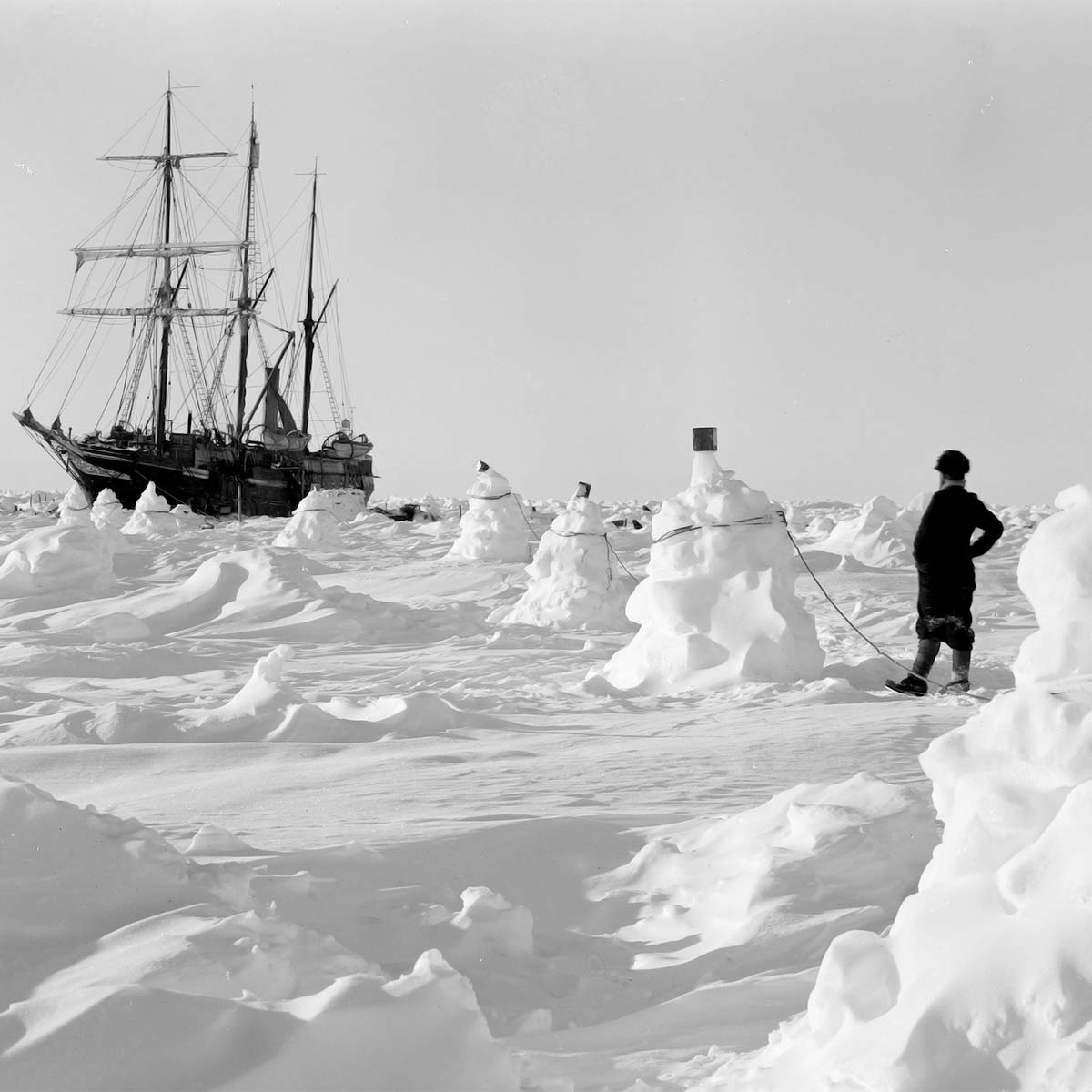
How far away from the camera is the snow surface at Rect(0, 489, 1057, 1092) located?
2332 mm

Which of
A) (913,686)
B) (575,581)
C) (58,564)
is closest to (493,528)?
(58,564)

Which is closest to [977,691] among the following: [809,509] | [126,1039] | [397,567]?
[126,1039]

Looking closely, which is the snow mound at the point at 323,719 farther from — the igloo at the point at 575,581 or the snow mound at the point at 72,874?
the igloo at the point at 575,581

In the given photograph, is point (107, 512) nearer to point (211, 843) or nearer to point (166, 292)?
point (166, 292)

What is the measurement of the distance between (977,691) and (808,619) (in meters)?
1.27

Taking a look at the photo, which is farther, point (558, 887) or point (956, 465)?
point (956, 465)

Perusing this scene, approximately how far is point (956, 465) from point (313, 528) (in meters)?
17.3

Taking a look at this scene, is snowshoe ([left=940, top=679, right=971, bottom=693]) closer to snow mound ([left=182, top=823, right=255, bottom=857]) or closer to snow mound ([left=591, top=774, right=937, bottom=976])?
snow mound ([left=591, top=774, right=937, bottom=976])

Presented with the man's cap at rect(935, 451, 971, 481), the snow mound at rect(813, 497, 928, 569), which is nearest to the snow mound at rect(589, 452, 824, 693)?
the man's cap at rect(935, 451, 971, 481)

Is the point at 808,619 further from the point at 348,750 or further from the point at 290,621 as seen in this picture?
the point at 290,621

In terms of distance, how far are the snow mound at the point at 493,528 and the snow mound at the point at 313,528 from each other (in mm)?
4728

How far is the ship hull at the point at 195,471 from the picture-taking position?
41.7 meters

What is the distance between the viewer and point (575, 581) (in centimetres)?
1247

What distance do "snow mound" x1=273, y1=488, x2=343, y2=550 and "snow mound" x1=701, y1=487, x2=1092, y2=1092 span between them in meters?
21.1
